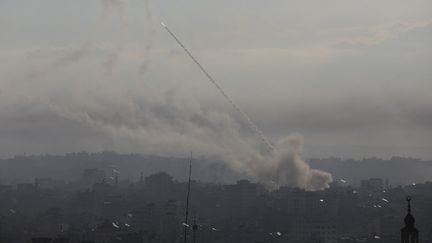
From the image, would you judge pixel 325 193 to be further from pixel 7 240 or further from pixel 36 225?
pixel 7 240

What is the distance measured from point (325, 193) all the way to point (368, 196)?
776 inches

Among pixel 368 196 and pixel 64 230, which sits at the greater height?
pixel 368 196

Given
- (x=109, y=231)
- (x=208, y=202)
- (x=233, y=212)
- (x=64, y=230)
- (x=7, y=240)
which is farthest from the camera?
(x=208, y=202)

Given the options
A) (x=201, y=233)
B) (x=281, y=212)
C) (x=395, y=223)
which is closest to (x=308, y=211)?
(x=281, y=212)

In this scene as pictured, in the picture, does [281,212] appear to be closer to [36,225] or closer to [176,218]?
[176,218]

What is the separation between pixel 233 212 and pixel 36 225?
41.2m

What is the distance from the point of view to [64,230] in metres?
137

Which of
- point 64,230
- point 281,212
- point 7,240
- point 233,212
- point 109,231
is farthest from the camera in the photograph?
point 233,212

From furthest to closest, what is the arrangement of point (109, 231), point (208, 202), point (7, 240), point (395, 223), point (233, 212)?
point (208, 202), point (233, 212), point (395, 223), point (109, 231), point (7, 240)

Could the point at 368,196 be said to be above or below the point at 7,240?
above

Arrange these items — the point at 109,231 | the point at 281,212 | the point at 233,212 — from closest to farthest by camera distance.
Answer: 1. the point at 109,231
2. the point at 281,212
3. the point at 233,212

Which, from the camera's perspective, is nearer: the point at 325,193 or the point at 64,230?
the point at 64,230

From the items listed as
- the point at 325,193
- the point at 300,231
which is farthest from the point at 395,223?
the point at 325,193

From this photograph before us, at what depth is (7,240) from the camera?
117812 millimetres
